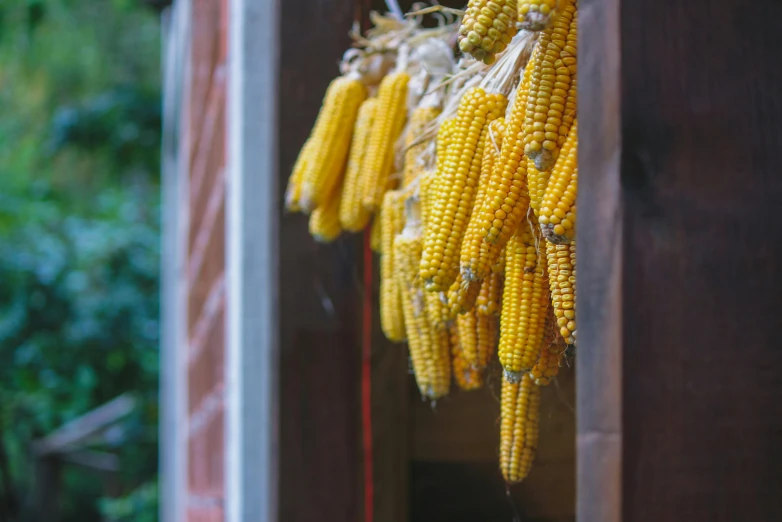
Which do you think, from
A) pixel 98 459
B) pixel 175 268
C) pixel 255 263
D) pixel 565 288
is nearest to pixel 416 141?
pixel 565 288

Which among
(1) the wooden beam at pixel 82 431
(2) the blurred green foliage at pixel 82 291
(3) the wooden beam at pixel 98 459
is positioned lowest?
(3) the wooden beam at pixel 98 459

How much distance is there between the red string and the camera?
1857 mm

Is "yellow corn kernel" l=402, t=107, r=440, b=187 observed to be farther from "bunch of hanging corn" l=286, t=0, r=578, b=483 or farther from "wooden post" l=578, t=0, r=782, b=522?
"wooden post" l=578, t=0, r=782, b=522

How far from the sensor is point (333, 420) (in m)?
1.88

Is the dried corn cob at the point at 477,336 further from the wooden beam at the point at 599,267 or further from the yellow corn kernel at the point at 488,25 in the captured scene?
the wooden beam at the point at 599,267

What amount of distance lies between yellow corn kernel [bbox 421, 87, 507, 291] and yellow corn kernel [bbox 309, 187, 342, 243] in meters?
0.55

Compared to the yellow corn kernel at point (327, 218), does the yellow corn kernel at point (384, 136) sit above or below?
above

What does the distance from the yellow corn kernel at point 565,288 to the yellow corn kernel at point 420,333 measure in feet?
1.19

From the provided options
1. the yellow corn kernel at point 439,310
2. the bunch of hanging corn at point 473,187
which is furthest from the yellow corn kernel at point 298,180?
the yellow corn kernel at point 439,310

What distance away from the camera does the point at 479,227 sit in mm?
968

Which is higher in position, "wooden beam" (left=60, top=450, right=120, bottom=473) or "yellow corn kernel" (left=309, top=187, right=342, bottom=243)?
"yellow corn kernel" (left=309, top=187, right=342, bottom=243)

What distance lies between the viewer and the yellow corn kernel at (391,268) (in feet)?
4.43

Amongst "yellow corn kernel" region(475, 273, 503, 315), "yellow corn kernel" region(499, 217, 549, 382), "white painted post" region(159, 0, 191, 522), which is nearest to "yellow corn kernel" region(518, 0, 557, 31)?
"yellow corn kernel" region(499, 217, 549, 382)

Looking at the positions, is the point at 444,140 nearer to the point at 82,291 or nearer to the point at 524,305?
the point at 524,305
